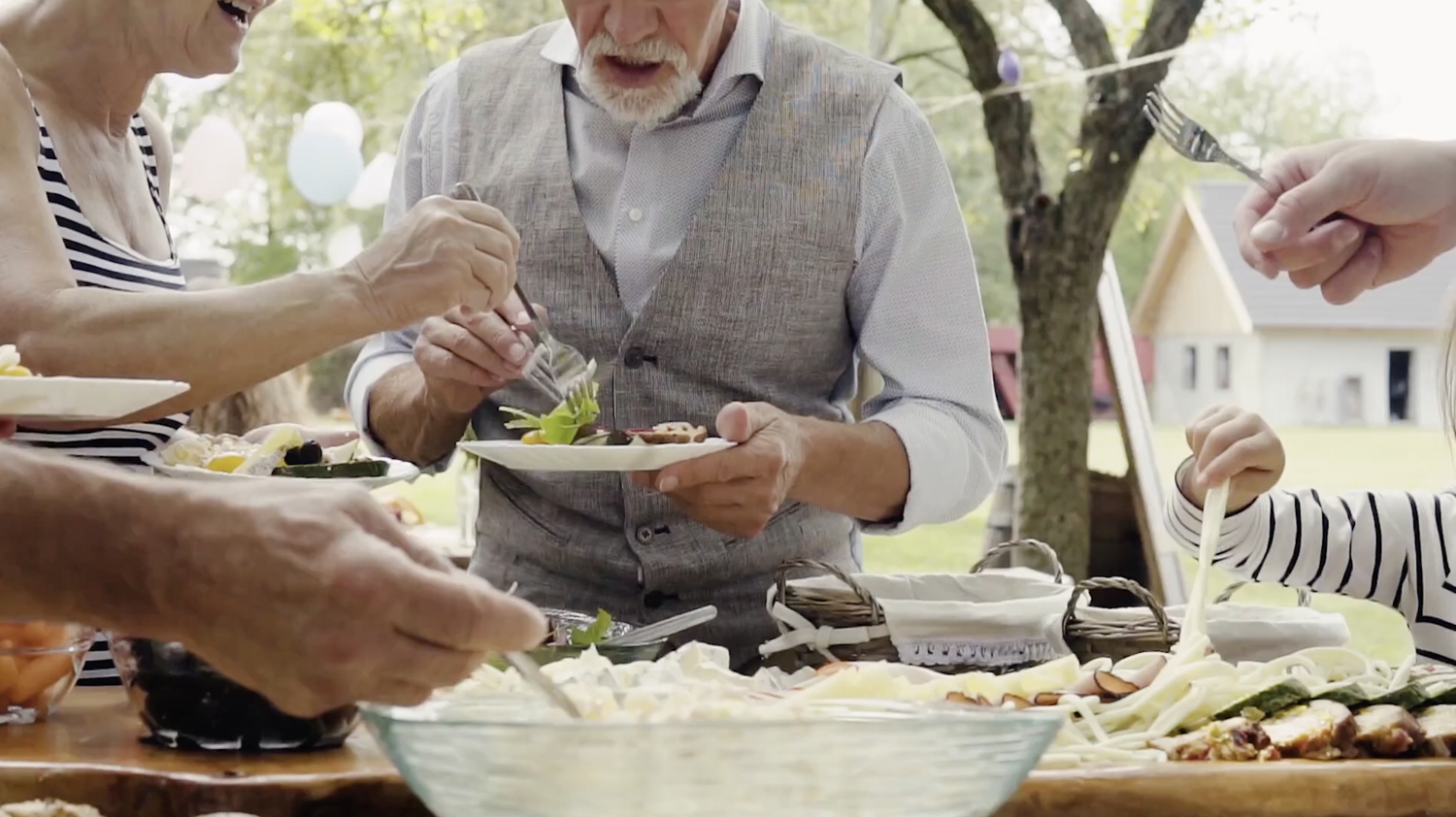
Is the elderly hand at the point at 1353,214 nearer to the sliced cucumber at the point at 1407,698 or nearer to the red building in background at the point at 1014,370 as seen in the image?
the sliced cucumber at the point at 1407,698

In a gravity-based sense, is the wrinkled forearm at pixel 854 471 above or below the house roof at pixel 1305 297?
above

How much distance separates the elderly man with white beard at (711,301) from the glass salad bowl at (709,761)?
1.15 m

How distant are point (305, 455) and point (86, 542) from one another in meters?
1.26

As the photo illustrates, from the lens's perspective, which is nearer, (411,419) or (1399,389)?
(411,419)

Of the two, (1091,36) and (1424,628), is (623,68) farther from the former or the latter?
(1091,36)

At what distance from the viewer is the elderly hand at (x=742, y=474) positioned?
6.31 feet

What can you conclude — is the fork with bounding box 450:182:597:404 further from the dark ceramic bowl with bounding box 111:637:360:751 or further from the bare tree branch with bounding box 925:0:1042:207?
the bare tree branch with bounding box 925:0:1042:207

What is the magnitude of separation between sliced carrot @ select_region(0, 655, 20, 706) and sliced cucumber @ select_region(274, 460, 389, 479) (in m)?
0.59

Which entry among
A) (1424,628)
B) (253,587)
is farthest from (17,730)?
(1424,628)

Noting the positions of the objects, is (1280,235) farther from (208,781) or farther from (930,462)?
(208,781)

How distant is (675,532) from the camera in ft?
7.32

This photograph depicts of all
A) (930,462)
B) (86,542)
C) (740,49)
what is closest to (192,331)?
(740,49)

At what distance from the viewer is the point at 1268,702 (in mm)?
1438

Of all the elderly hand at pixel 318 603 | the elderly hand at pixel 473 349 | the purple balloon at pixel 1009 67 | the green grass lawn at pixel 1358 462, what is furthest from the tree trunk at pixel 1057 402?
the elderly hand at pixel 318 603
